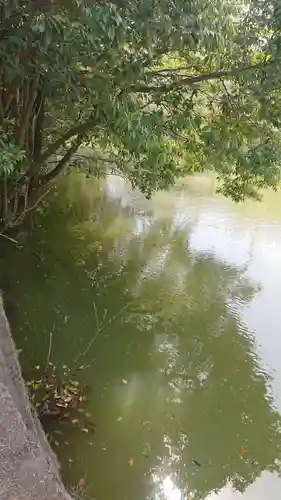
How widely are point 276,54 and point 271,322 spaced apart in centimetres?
327

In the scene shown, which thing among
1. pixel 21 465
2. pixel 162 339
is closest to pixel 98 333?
pixel 162 339

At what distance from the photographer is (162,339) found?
219 inches

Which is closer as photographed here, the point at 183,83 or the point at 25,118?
the point at 183,83

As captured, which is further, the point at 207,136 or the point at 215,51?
the point at 207,136

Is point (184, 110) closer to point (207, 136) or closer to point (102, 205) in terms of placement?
point (207, 136)

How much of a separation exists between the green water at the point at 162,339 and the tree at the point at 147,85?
119 centimetres

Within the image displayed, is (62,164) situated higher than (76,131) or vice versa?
(76,131)

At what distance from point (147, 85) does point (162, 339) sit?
8.34 ft

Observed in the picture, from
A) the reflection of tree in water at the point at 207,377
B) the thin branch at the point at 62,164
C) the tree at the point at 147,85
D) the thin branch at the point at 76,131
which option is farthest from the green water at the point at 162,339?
the thin branch at the point at 76,131

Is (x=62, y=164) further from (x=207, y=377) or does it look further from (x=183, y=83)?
(x=207, y=377)

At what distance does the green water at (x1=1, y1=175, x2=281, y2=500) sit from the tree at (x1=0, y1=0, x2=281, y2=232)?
119 cm

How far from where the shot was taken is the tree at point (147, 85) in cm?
329

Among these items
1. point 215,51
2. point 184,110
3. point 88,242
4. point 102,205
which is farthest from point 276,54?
point 102,205

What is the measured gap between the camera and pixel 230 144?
528 cm
